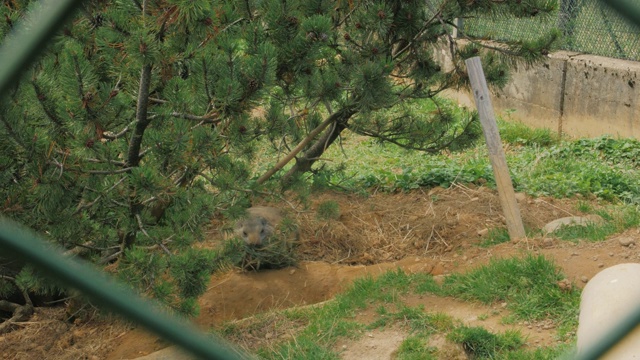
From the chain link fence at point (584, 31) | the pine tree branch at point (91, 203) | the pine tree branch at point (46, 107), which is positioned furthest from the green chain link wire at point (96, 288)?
the chain link fence at point (584, 31)

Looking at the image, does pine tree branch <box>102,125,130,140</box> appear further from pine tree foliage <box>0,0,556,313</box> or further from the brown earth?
the brown earth

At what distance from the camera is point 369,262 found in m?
6.23

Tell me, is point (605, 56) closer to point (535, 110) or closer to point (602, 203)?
point (535, 110)

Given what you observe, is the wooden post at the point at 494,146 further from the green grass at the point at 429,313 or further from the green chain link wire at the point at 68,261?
the green chain link wire at the point at 68,261

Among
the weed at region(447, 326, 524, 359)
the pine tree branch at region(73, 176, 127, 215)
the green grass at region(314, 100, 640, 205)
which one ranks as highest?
the pine tree branch at region(73, 176, 127, 215)

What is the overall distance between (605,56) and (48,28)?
864 cm

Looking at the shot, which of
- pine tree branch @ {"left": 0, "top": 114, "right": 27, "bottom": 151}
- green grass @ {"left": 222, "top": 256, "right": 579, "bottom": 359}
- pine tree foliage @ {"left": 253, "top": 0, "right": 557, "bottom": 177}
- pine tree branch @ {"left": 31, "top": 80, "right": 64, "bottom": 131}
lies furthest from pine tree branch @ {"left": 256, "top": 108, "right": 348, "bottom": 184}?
pine tree branch @ {"left": 0, "top": 114, "right": 27, "bottom": 151}

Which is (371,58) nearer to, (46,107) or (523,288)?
(523,288)

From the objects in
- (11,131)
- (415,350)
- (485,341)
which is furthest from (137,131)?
(485,341)

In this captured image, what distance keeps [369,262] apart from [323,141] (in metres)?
1.09

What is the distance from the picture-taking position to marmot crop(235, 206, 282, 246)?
589 centimetres

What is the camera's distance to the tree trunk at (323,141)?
6121 mm

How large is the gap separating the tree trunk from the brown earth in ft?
1.26

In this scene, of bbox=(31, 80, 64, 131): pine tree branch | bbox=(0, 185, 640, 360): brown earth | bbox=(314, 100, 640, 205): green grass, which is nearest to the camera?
bbox=(31, 80, 64, 131): pine tree branch
